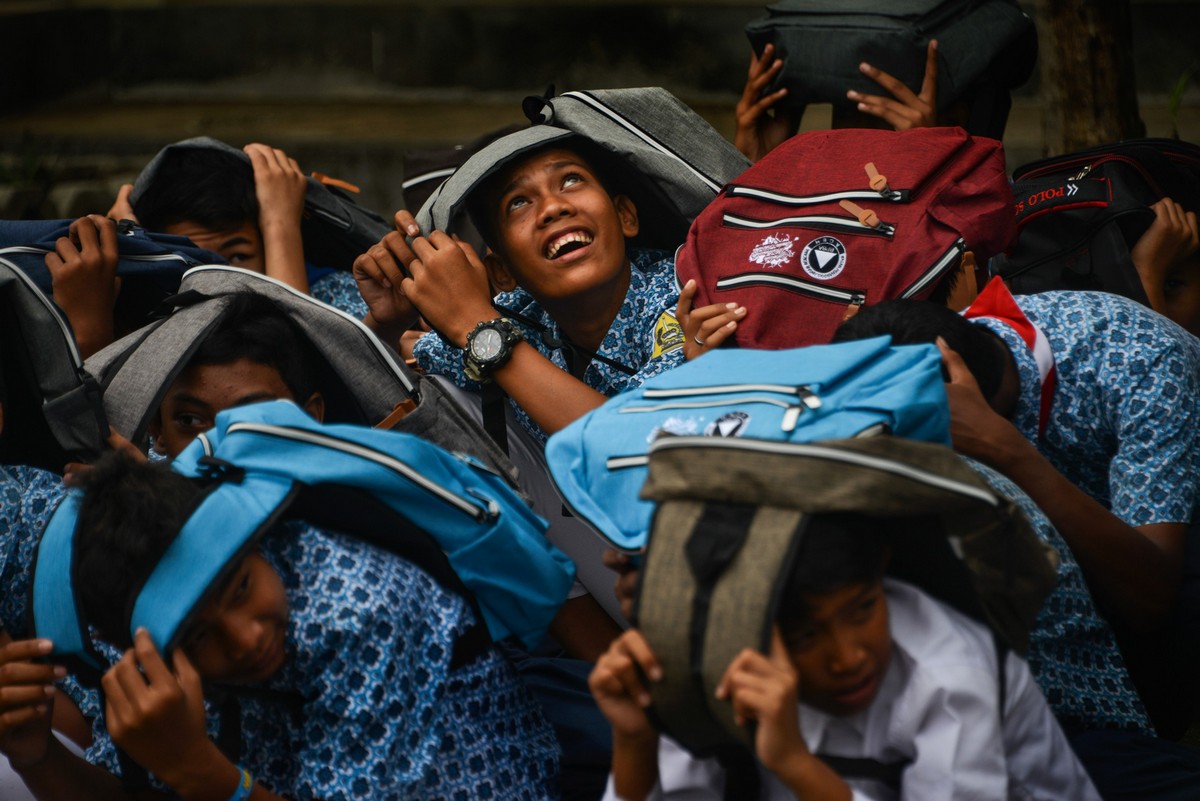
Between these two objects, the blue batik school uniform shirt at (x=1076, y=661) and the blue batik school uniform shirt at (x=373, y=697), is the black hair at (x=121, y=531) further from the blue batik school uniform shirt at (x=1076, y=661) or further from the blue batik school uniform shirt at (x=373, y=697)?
the blue batik school uniform shirt at (x=1076, y=661)

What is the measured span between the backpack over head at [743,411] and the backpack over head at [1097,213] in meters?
1.16

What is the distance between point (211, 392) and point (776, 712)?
150 cm

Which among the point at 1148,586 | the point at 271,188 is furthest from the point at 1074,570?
the point at 271,188

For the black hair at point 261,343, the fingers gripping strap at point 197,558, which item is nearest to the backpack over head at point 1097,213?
the black hair at point 261,343

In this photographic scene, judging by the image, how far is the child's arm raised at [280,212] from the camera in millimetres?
3451

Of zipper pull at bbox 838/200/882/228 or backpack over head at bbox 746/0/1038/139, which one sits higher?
backpack over head at bbox 746/0/1038/139

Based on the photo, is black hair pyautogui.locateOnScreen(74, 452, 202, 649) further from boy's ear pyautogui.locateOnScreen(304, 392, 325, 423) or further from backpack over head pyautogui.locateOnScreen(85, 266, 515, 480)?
boy's ear pyautogui.locateOnScreen(304, 392, 325, 423)

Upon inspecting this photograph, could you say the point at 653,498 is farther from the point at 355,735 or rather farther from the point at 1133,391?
the point at 1133,391

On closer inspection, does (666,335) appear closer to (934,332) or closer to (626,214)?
(626,214)

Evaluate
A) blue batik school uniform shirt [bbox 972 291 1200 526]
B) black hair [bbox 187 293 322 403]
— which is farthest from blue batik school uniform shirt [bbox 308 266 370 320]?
blue batik school uniform shirt [bbox 972 291 1200 526]

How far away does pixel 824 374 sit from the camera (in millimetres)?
1925

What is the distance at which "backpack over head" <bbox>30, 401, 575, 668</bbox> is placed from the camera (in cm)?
189

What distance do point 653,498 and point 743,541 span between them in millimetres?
150

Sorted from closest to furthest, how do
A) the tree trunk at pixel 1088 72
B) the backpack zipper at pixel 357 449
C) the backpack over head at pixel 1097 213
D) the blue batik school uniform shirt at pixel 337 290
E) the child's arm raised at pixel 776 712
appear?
the child's arm raised at pixel 776 712 < the backpack zipper at pixel 357 449 < the backpack over head at pixel 1097 213 < the blue batik school uniform shirt at pixel 337 290 < the tree trunk at pixel 1088 72
